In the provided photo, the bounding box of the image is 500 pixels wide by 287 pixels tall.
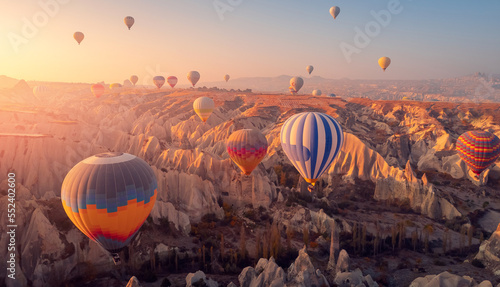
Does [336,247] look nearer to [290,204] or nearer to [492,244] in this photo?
[290,204]

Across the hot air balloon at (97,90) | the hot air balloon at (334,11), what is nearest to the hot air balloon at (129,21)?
the hot air balloon at (97,90)

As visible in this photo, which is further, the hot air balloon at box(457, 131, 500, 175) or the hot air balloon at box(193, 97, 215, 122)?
the hot air balloon at box(193, 97, 215, 122)

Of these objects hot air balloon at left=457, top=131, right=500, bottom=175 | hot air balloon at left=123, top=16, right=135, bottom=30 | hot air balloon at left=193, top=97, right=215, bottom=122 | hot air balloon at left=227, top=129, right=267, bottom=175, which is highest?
hot air balloon at left=123, top=16, right=135, bottom=30

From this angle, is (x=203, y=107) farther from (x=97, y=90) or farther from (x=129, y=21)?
(x=97, y=90)

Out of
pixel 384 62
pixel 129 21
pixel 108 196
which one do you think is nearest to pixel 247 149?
pixel 108 196

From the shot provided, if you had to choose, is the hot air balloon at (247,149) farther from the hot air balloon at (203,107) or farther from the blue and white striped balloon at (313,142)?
the hot air balloon at (203,107)

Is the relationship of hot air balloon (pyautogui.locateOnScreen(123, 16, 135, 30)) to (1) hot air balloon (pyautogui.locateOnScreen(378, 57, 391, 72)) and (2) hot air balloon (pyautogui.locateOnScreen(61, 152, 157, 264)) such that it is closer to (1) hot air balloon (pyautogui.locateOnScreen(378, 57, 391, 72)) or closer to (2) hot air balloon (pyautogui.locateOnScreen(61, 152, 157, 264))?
(2) hot air balloon (pyautogui.locateOnScreen(61, 152, 157, 264))

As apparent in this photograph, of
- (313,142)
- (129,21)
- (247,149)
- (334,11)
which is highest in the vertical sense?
(129,21)

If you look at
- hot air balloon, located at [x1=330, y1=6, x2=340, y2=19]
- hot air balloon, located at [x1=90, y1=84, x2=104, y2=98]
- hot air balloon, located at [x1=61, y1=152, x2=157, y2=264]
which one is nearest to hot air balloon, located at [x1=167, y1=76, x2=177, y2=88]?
hot air balloon, located at [x1=90, y1=84, x2=104, y2=98]
